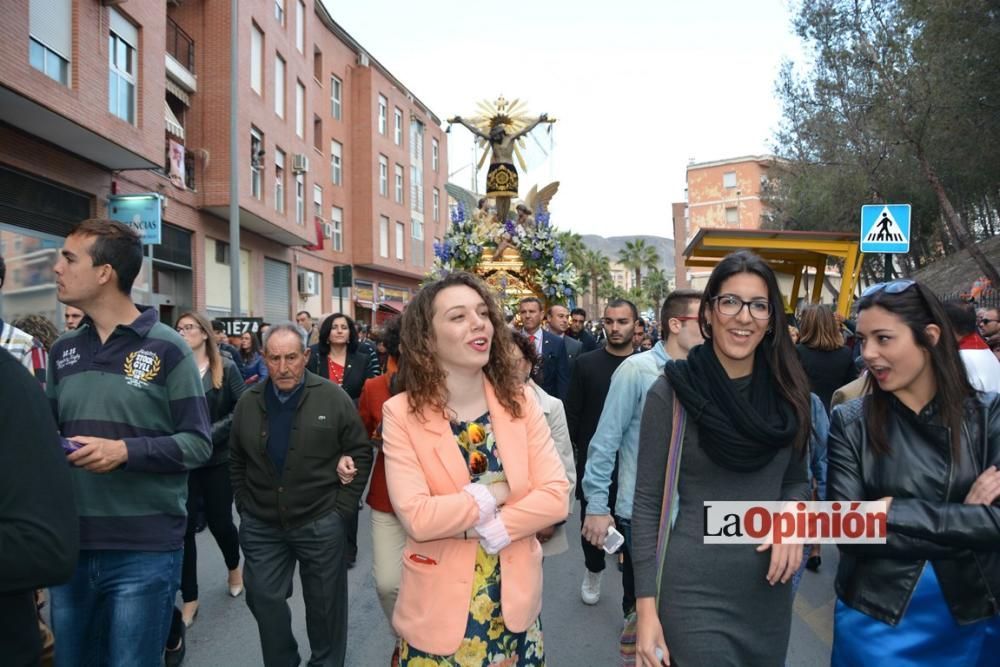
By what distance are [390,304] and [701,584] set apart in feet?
115

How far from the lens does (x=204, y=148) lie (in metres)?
19.0

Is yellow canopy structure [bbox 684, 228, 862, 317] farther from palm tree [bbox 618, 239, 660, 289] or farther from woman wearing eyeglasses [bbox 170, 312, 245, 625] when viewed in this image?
palm tree [bbox 618, 239, 660, 289]

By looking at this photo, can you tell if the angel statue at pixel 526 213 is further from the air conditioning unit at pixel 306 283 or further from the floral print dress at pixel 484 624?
the air conditioning unit at pixel 306 283

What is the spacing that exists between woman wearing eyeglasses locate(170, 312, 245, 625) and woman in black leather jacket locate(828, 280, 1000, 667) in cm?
374

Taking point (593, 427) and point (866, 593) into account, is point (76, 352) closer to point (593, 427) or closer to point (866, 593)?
point (866, 593)

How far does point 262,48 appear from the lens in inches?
838

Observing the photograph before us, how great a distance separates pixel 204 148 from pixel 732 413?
19.6 meters

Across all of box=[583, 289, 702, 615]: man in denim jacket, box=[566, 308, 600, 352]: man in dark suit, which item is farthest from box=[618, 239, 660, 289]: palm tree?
box=[583, 289, 702, 615]: man in denim jacket

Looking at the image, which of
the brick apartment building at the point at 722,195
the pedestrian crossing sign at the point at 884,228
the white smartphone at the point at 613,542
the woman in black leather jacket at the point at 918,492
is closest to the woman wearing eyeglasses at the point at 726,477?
the woman in black leather jacket at the point at 918,492

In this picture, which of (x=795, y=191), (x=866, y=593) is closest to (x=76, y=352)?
(x=866, y=593)

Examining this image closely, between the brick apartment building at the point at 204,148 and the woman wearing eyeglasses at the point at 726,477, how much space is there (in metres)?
11.4

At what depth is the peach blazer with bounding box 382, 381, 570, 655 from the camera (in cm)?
231

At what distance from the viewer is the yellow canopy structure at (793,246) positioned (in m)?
10.0

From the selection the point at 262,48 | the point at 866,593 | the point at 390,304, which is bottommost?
the point at 866,593
